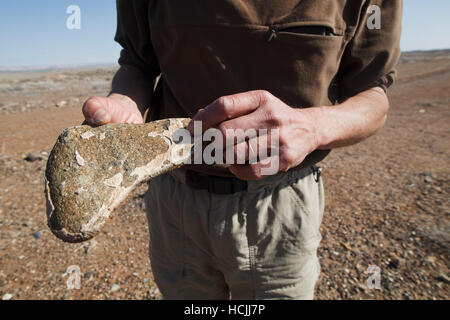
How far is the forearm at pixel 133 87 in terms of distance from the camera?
170cm

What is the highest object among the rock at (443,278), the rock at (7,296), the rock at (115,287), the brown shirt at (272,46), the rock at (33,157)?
the brown shirt at (272,46)

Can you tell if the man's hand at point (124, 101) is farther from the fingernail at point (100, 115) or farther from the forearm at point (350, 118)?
the forearm at point (350, 118)

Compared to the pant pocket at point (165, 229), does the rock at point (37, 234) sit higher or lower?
lower

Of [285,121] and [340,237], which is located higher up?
[285,121]

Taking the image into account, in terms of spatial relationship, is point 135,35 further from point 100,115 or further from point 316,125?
point 316,125

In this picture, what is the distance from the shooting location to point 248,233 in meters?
1.72

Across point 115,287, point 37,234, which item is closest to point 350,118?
point 115,287

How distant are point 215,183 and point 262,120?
22.7 inches

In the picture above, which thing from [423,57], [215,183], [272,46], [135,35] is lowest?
[215,183]

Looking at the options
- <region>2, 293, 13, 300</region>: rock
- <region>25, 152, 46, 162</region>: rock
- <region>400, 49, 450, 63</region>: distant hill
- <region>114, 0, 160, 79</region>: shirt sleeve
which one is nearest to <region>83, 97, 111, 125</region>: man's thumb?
<region>114, 0, 160, 79</region>: shirt sleeve

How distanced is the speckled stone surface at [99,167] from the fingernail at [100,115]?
4 cm

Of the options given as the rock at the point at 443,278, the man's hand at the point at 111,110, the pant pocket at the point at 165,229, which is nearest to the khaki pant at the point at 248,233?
the pant pocket at the point at 165,229

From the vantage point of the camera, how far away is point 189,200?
68.4 inches
